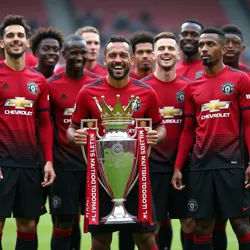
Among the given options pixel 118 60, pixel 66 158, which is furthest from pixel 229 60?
pixel 118 60

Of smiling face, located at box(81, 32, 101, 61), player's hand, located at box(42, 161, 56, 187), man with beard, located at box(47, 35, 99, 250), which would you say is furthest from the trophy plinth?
smiling face, located at box(81, 32, 101, 61)

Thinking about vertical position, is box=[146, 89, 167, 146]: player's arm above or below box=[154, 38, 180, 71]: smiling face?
below

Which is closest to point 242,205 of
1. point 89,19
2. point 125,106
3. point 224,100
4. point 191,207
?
point 191,207

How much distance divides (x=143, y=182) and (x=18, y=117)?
1.27 meters

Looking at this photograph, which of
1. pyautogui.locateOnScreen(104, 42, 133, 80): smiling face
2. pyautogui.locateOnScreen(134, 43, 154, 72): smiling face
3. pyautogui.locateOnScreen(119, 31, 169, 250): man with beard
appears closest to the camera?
pyautogui.locateOnScreen(104, 42, 133, 80): smiling face

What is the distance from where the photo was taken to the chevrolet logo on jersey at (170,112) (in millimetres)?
6668

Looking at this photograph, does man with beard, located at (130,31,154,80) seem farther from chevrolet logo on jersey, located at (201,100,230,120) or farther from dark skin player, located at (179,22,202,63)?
chevrolet logo on jersey, located at (201,100,230,120)

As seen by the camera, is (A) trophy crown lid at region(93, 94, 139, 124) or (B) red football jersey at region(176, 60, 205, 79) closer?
(A) trophy crown lid at region(93, 94, 139, 124)

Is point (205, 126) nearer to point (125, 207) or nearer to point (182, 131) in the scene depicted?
point (182, 131)

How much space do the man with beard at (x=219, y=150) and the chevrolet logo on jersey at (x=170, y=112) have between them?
0.43 m

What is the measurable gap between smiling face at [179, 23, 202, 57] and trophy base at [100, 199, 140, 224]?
2.64 meters

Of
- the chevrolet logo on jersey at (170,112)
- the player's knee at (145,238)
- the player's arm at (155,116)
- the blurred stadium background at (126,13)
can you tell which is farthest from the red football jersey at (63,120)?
the blurred stadium background at (126,13)

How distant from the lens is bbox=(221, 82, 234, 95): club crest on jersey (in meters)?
6.11

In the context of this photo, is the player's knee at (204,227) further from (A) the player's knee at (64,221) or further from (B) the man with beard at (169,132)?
(A) the player's knee at (64,221)
